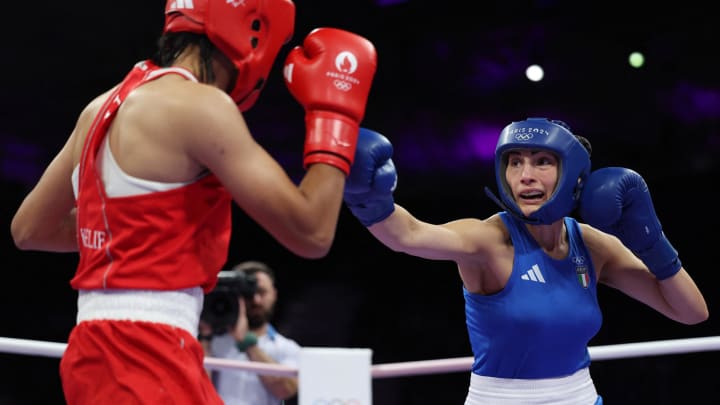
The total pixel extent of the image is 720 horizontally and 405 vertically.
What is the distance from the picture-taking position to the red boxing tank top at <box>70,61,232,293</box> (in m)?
1.35

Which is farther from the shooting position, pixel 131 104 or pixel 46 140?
pixel 46 140

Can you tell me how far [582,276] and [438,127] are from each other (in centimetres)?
374

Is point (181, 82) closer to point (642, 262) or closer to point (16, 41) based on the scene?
point (642, 262)

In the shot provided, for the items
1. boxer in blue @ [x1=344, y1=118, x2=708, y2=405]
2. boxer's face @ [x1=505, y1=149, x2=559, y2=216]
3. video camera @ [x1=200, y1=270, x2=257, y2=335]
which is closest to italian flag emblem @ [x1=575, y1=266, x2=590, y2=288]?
boxer in blue @ [x1=344, y1=118, x2=708, y2=405]

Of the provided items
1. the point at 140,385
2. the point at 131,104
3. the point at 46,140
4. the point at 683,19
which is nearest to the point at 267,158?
Result: the point at 131,104

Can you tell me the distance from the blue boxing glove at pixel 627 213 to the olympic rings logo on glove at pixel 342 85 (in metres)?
0.93

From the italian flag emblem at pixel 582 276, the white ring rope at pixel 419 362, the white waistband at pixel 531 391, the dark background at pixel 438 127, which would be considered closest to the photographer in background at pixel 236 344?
the white ring rope at pixel 419 362

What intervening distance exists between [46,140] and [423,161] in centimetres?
272

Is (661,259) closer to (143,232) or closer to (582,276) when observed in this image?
(582,276)

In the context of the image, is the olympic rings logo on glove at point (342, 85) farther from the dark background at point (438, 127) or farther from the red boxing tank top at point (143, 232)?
the dark background at point (438, 127)

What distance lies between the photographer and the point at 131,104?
1375 millimetres

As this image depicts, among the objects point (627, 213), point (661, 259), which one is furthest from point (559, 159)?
point (661, 259)

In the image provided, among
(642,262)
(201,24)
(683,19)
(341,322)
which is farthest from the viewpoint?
(341,322)

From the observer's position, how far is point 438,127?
596 cm
